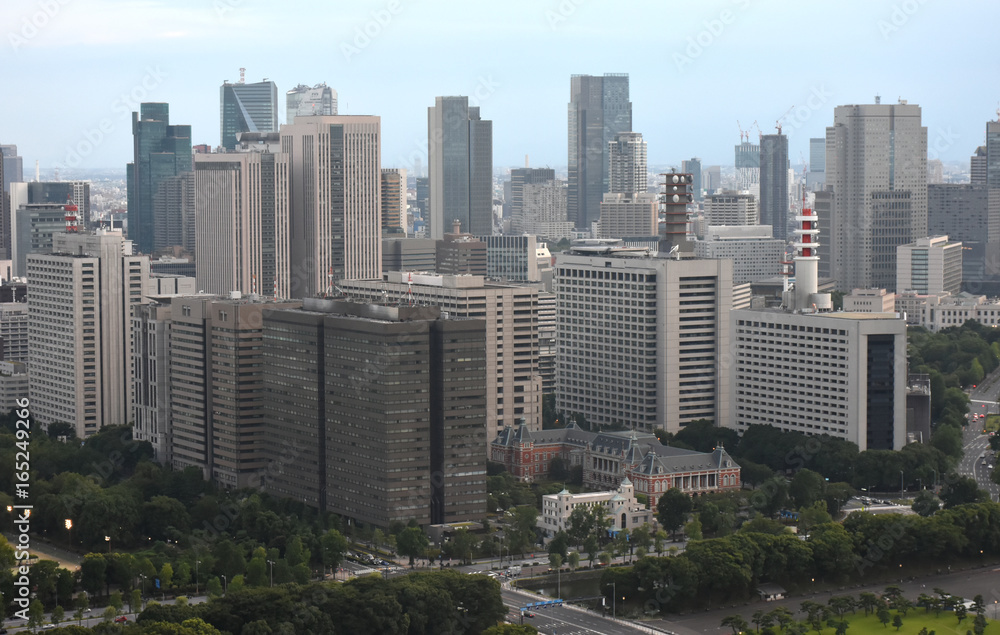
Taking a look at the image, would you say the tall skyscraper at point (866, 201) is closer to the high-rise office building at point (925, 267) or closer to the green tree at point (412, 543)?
the high-rise office building at point (925, 267)

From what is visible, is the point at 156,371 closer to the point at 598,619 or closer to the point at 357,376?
the point at 357,376

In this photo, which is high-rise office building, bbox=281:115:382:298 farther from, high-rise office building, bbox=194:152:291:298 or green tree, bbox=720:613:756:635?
green tree, bbox=720:613:756:635

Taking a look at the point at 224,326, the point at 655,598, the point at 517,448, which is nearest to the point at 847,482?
the point at 517,448

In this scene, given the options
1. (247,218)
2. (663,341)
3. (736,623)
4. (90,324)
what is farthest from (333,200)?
(736,623)

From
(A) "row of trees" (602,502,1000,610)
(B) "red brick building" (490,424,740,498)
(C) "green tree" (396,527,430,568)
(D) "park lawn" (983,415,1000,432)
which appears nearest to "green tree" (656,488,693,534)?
(A) "row of trees" (602,502,1000,610)

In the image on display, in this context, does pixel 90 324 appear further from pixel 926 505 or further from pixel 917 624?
pixel 917 624

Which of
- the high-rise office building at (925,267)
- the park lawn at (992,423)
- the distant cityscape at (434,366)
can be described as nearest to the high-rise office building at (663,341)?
the distant cityscape at (434,366)
